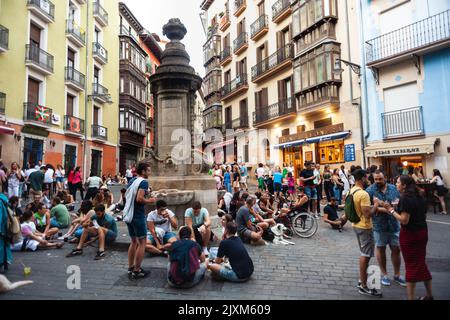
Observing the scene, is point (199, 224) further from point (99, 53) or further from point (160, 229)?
point (99, 53)

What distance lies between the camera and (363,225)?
4.36 meters

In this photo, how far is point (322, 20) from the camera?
57.7ft

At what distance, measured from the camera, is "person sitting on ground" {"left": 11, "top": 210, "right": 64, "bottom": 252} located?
21.5 feet

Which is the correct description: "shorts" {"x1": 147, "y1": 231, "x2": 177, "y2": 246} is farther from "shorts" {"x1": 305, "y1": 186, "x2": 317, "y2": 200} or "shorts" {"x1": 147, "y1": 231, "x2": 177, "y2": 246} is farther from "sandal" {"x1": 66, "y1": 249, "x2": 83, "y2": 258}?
"shorts" {"x1": 305, "y1": 186, "x2": 317, "y2": 200}

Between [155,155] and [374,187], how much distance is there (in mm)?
6073

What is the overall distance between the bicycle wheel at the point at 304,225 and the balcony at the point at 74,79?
20632 millimetres

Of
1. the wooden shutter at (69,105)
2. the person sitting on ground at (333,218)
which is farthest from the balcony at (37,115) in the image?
the person sitting on ground at (333,218)

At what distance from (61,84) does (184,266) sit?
21550 millimetres

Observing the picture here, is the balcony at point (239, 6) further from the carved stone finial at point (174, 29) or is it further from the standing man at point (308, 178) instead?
the standing man at point (308, 178)

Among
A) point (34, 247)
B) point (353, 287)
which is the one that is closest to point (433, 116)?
point (353, 287)
